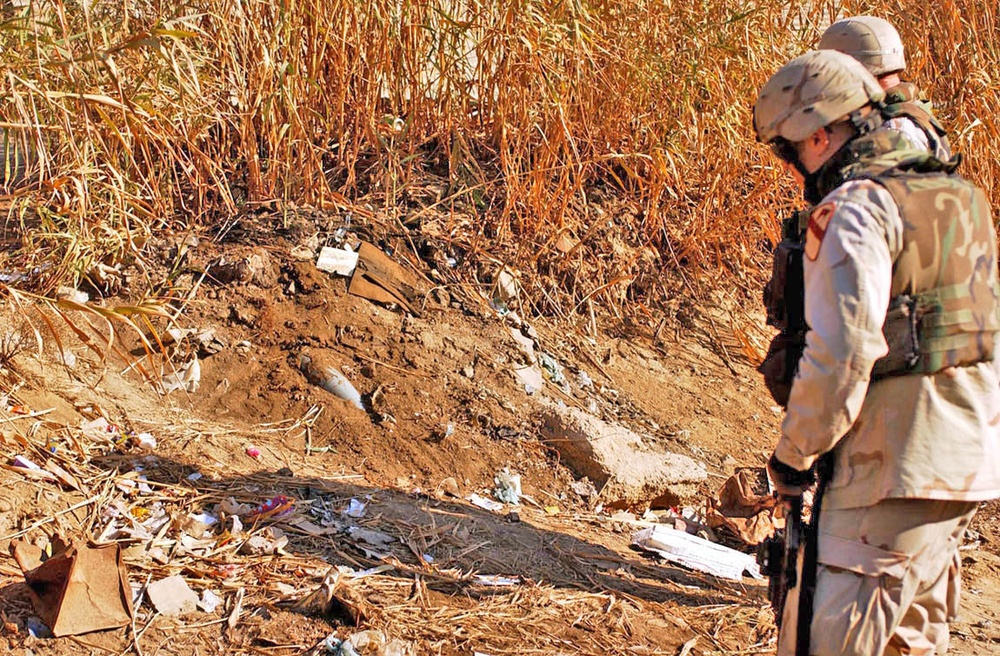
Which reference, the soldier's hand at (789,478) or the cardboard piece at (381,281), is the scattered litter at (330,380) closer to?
the cardboard piece at (381,281)

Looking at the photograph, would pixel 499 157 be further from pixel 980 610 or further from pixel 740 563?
pixel 980 610

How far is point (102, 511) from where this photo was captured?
11.0 feet

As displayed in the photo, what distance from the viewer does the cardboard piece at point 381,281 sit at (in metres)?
4.84

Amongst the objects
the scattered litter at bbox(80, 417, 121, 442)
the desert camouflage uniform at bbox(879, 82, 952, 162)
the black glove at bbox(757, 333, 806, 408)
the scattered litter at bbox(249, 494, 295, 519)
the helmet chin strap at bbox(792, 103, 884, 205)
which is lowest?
the scattered litter at bbox(249, 494, 295, 519)

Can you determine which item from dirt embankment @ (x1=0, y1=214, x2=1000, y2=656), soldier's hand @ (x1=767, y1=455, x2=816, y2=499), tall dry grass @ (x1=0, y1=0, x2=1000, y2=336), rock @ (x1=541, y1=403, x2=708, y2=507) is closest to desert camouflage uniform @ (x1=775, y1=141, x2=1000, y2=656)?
soldier's hand @ (x1=767, y1=455, x2=816, y2=499)

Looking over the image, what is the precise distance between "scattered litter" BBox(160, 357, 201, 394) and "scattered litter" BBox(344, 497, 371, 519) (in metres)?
0.89

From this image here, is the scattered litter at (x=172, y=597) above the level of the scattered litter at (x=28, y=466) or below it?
below

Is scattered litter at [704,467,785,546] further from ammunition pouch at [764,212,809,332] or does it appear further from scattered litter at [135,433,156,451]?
scattered litter at [135,433,156,451]

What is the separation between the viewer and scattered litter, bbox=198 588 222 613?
305 cm

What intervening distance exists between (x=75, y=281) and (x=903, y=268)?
3.32 metres

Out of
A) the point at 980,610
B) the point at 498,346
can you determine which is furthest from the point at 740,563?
the point at 498,346

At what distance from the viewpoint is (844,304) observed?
6.72 ft

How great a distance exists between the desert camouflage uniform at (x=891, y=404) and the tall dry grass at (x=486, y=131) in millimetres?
2870

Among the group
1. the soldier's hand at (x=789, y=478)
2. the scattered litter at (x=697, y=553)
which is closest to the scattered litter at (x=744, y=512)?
the scattered litter at (x=697, y=553)
